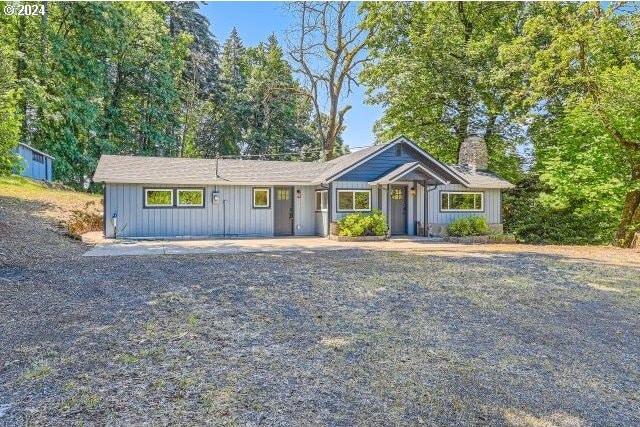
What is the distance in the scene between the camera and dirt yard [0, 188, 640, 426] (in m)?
3.07

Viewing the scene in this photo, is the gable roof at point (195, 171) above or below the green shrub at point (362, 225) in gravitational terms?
above

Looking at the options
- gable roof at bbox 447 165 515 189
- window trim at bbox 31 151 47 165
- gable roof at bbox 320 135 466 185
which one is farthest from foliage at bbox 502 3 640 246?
window trim at bbox 31 151 47 165

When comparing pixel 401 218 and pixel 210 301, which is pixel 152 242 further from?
pixel 401 218

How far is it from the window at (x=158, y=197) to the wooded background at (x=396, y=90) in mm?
4317

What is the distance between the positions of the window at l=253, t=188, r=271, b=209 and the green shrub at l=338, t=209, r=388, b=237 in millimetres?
2978

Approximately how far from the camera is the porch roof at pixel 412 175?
15172 millimetres

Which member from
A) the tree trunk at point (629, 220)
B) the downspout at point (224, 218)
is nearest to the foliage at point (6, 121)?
the downspout at point (224, 218)

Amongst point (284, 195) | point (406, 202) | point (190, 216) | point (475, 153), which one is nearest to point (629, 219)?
point (475, 153)

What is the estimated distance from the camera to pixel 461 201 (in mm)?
17250

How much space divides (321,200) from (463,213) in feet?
19.4

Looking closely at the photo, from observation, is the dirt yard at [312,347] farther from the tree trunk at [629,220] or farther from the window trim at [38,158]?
the window trim at [38,158]

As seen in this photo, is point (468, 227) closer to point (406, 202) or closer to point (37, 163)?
point (406, 202)

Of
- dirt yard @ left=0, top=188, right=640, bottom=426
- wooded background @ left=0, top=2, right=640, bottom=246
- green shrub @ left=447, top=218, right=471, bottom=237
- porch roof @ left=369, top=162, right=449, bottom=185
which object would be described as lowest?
dirt yard @ left=0, top=188, right=640, bottom=426

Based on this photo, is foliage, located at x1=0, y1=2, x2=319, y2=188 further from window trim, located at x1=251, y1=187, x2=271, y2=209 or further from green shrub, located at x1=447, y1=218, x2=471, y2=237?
green shrub, located at x1=447, y1=218, x2=471, y2=237
